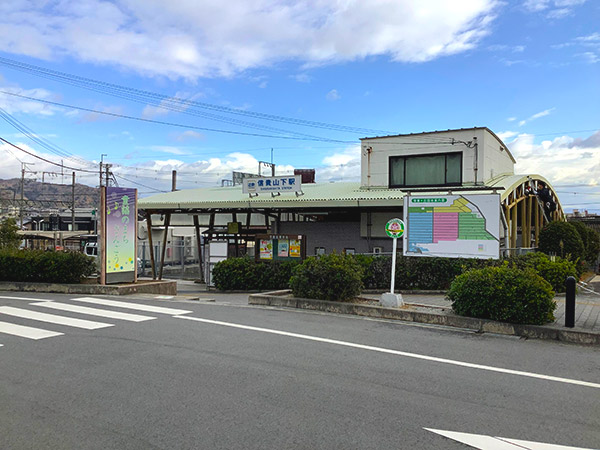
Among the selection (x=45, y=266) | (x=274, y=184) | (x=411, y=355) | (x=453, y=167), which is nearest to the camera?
(x=411, y=355)

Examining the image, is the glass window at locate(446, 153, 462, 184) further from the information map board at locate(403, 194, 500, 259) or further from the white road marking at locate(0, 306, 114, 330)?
the white road marking at locate(0, 306, 114, 330)

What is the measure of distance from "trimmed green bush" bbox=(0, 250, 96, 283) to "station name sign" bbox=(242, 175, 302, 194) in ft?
27.9

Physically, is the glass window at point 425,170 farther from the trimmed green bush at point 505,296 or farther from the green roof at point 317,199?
the trimmed green bush at point 505,296

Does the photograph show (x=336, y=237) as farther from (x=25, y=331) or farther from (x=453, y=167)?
(x=25, y=331)

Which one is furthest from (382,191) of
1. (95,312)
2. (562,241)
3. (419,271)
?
(95,312)

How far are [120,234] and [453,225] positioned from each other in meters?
9.92

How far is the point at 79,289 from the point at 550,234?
59.2 ft

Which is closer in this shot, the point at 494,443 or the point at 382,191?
the point at 494,443

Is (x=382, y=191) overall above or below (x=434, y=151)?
below

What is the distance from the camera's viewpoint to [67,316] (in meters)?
10.4

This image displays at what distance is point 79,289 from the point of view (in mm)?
14875

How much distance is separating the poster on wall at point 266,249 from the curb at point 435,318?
5.68m

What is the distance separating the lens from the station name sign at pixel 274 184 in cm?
2205

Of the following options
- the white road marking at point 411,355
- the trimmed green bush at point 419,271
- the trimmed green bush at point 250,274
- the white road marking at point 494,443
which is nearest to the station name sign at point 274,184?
the trimmed green bush at point 250,274
